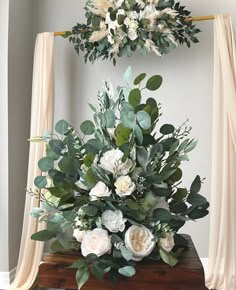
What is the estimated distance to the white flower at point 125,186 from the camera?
3.60ft

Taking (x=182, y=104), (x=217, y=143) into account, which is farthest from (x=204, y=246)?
(x=182, y=104)

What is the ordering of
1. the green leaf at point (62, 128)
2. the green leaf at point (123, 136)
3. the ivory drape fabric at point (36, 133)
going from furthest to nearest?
1. the ivory drape fabric at point (36, 133)
2. the green leaf at point (62, 128)
3. the green leaf at point (123, 136)

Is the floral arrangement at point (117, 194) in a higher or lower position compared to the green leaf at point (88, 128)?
lower

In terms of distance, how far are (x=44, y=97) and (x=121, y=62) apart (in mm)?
716

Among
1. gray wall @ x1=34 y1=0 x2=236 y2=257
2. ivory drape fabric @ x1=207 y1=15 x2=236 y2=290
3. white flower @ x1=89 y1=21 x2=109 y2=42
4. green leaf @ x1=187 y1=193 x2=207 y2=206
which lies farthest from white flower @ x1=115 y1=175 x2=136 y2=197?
gray wall @ x1=34 y1=0 x2=236 y2=257

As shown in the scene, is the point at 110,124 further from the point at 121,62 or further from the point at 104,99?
the point at 121,62

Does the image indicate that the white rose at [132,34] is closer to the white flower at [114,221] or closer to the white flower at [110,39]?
the white flower at [110,39]

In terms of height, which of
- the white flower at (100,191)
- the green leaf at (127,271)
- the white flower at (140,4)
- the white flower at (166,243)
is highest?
the white flower at (140,4)

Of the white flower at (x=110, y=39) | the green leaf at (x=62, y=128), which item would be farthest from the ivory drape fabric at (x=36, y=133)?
the green leaf at (x=62, y=128)

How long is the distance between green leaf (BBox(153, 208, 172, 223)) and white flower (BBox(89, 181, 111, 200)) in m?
0.14

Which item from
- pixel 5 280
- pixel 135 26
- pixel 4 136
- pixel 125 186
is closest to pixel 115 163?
pixel 125 186

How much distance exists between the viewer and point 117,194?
1.12 m

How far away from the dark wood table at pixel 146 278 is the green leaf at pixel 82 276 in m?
0.05

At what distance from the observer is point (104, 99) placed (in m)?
1.24
